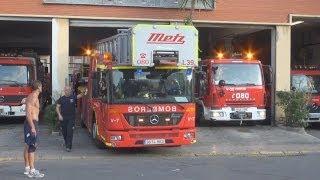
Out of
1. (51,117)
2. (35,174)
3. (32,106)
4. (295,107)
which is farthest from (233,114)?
(35,174)

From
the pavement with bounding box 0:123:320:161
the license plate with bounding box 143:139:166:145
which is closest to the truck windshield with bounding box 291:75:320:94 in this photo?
the pavement with bounding box 0:123:320:161

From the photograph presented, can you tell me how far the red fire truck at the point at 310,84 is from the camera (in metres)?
21.4

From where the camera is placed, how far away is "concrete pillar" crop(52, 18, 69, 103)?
802 inches

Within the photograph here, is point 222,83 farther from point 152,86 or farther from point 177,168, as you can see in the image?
point 177,168

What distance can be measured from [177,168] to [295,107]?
850 cm

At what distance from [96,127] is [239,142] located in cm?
437

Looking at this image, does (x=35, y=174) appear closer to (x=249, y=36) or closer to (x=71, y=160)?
(x=71, y=160)

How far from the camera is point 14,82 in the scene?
2166cm

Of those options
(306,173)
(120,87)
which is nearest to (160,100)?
(120,87)

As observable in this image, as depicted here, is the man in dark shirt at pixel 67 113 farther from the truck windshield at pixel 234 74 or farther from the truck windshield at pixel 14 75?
the truck windshield at pixel 14 75

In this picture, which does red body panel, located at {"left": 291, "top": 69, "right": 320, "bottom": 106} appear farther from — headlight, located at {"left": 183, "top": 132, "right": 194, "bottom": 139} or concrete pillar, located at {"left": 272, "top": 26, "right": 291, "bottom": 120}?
headlight, located at {"left": 183, "top": 132, "right": 194, "bottom": 139}

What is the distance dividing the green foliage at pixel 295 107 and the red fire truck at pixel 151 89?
21.5 ft

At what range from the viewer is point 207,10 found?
70.5 feet

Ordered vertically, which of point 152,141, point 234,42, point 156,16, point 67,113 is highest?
point 156,16
